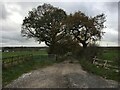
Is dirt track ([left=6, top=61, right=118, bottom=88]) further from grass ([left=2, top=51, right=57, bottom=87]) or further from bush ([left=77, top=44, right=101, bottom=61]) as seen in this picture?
bush ([left=77, top=44, right=101, bottom=61])

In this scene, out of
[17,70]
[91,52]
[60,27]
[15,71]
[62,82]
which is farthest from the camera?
[60,27]

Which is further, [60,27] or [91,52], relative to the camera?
[60,27]

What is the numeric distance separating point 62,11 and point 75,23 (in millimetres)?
7845

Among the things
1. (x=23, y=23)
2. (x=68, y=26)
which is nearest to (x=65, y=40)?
(x=68, y=26)

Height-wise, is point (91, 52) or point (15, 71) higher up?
point (91, 52)

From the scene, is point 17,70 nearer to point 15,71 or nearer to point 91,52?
point 15,71

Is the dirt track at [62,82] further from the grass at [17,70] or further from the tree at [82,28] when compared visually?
the tree at [82,28]

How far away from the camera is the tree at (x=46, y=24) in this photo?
52.3 m

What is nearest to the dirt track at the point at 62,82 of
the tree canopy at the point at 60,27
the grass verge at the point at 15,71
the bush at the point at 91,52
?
the grass verge at the point at 15,71

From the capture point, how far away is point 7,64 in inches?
953

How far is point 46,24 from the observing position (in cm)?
5281

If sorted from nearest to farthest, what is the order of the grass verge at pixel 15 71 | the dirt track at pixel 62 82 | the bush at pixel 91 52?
the dirt track at pixel 62 82, the grass verge at pixel 15 71, the bush at pixel 91 52

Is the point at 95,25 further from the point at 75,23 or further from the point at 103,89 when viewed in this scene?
the point at 103,89

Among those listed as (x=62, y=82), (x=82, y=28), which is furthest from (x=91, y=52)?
(x=62, y=82)
